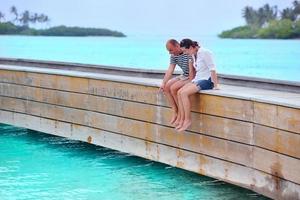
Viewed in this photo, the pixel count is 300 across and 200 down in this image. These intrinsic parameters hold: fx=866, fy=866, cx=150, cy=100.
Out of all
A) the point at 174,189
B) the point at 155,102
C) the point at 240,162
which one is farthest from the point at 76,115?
the point at 240,162

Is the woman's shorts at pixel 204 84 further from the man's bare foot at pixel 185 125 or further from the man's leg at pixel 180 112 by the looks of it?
the man's bare foot at pixel 185 125

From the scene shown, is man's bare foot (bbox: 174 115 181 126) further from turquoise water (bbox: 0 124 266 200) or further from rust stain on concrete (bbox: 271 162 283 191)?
rust stain on concrete (bbox: 271 162 283 191)

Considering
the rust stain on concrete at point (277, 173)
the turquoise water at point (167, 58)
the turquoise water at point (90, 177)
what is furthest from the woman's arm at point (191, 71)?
the turquoise water at point (167, 58)

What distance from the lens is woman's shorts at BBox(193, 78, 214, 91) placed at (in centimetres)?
1202

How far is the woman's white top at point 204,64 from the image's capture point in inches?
468

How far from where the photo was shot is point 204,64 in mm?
11938

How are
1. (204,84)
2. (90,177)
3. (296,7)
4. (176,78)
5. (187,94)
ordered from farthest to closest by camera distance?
(296,7)
(90,177)
(176,78)
(204,84)
(187,94)

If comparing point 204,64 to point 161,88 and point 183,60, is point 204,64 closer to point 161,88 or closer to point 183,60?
point 183,60

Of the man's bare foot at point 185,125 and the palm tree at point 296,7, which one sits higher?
the palm tree at point 296,7

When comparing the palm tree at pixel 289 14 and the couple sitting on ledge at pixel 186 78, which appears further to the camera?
the palm tree at pixel 289 14

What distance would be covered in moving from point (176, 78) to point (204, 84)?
531 millimetres

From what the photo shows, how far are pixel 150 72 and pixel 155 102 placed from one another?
2.96m

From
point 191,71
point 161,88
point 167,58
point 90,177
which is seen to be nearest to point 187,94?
point 191,71

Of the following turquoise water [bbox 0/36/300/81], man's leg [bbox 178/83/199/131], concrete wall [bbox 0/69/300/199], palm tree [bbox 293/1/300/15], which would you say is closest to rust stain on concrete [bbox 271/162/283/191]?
concrete wall [bbox 0/69/300/199]
